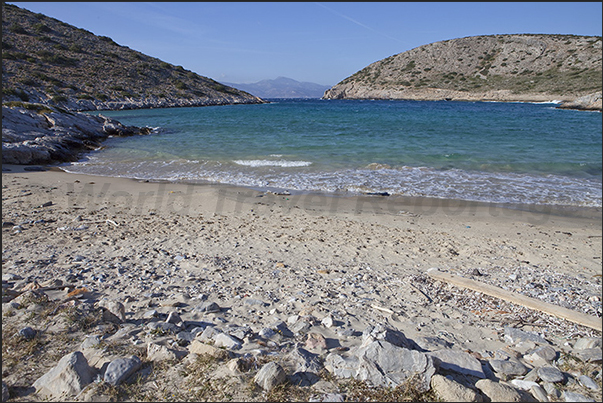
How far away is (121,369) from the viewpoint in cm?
260

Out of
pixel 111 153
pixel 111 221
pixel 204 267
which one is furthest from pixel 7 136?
pixel 204 267

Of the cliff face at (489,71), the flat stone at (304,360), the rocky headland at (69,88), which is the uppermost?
the cliff face at (489,71)

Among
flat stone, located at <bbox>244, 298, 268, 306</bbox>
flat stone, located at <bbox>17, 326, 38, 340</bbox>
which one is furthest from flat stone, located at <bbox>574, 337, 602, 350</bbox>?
flat stone, located at <bbox>17, 326, 38, 340</bbox>

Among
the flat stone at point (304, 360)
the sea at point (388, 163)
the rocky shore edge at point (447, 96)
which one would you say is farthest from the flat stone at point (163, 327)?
the rocky shore edge at point (447, 96)

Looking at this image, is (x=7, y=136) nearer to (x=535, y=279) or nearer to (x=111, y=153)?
(x=111, y=153)

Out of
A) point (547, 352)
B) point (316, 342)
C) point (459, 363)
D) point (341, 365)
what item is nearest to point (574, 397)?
Result: point (547, 352)

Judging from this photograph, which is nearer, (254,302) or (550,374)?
(550,374)

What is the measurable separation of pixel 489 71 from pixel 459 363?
281 ft

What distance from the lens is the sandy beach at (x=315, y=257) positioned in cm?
385

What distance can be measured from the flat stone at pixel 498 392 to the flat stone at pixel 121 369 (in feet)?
8.49

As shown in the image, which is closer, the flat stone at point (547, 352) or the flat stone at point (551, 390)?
the flat stone at point (551, 390)

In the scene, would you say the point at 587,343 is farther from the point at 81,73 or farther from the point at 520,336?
the point at 81,73

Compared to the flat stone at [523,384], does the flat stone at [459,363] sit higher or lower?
higher

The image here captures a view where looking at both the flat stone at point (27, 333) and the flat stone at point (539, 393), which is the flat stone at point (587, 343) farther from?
the flat stone at point (27, 333)
